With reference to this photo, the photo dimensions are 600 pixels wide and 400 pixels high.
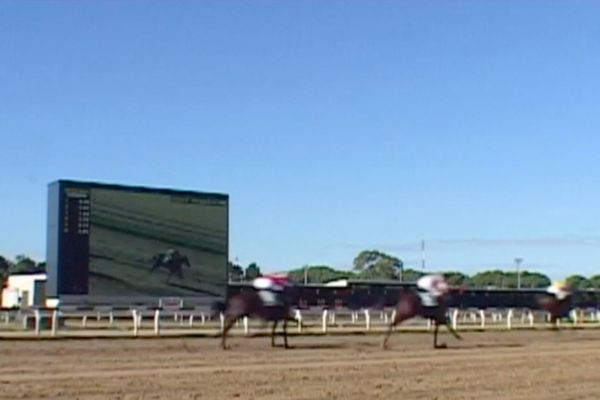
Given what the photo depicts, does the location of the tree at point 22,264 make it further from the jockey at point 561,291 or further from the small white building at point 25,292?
the jockey at point 561,291

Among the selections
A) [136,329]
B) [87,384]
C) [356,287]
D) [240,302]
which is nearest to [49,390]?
[87,384]

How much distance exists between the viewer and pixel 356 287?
250ft

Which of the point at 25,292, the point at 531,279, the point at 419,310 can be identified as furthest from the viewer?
the point at 531,279

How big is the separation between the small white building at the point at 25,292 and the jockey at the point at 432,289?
36.4 meters

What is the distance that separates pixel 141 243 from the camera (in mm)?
57656

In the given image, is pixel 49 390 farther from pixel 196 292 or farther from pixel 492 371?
pixel 196 292

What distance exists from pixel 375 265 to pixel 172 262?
6865 cm

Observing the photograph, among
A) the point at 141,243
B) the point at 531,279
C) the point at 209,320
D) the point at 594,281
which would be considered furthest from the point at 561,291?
the point at 531,279

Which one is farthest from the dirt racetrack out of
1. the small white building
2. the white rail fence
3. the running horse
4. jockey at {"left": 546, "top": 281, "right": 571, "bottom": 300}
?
the small white building

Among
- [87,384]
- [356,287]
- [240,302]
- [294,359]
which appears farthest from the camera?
[356,287]

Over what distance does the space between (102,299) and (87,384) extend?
126 ft

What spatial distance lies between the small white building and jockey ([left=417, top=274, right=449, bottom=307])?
36.4m

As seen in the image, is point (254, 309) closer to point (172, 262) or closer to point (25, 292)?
point (172, 262)

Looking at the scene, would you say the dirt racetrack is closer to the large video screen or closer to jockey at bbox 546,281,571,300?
jockey at bbox 546,281,571,300
